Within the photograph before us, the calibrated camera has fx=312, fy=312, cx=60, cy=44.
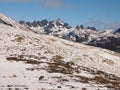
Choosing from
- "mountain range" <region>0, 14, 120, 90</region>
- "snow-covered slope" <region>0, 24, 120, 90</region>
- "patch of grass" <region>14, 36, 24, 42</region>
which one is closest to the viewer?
"mountain range" <region>0, 14, 120, 90</region>

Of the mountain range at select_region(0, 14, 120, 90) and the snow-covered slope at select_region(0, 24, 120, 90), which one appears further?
the snow-covered slope at select_region(0, 24, 120, 90)

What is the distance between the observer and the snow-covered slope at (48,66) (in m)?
47.1

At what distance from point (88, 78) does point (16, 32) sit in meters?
38.8

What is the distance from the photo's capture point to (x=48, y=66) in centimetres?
6219

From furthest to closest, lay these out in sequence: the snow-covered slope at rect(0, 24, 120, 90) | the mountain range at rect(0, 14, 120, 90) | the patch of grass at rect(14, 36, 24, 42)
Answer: the patch of grass at rect(14, 36, 24, 42), the snow-covered slope at rect(0, 24, 120, 90), the mountain range at rect(0, 14, 120, 90)

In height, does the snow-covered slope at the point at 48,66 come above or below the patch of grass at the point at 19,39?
below

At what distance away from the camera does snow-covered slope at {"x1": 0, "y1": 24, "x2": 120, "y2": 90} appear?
47069 millimetres

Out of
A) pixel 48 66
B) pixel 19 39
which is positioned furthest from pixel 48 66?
pixel 19 39

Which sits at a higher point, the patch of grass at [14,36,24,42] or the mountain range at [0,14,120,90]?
the patch of grass at [14,36,24,42]

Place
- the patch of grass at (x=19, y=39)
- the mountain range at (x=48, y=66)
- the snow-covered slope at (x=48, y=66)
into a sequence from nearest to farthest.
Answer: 1. the mountain range at (x=48, y=66)
2. the snow-covered slope at (x=48, y=66)
3. the patch of grass at (x=19, y=39)

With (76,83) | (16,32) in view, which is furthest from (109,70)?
(16,32)

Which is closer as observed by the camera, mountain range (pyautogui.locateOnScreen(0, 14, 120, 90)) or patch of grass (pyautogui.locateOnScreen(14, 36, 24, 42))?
mountain range (pyautogui.locateOnScreen(0, 14, 120, 90))

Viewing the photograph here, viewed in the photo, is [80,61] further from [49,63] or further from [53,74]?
[53,74]

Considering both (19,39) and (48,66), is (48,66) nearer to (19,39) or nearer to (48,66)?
(48,66)
